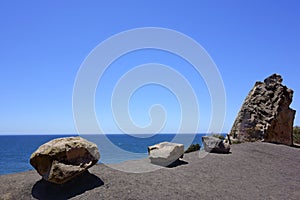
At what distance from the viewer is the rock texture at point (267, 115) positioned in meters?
19.3

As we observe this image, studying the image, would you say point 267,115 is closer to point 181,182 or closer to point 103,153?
point 181,182

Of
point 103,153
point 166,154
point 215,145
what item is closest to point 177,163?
point 166,154

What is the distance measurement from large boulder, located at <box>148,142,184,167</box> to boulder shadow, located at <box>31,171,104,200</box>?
3.41 meters

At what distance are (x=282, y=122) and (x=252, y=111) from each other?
257 centimetres

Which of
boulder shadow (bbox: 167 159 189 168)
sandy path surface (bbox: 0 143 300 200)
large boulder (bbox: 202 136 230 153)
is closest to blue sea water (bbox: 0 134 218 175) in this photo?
large boulder (bbox: 202 136 230 153)

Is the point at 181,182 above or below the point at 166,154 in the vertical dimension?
below

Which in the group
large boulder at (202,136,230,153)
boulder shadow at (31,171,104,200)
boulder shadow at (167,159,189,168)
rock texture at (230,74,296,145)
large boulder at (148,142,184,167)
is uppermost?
rock texture at (230,74,296,145)

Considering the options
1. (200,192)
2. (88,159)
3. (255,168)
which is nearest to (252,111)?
(255,168)

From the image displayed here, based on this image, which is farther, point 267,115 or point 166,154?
point 267,115

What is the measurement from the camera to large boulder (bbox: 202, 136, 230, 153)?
14070 mm

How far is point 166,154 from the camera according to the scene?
1123 cm

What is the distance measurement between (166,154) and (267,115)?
1133cm

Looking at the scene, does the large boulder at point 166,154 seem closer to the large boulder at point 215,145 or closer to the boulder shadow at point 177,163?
the boulder shadow at point 177,163

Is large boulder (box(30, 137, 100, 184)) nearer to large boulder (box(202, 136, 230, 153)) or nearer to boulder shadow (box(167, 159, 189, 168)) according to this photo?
boulder shadow (box(167, 159, 189, 168))
